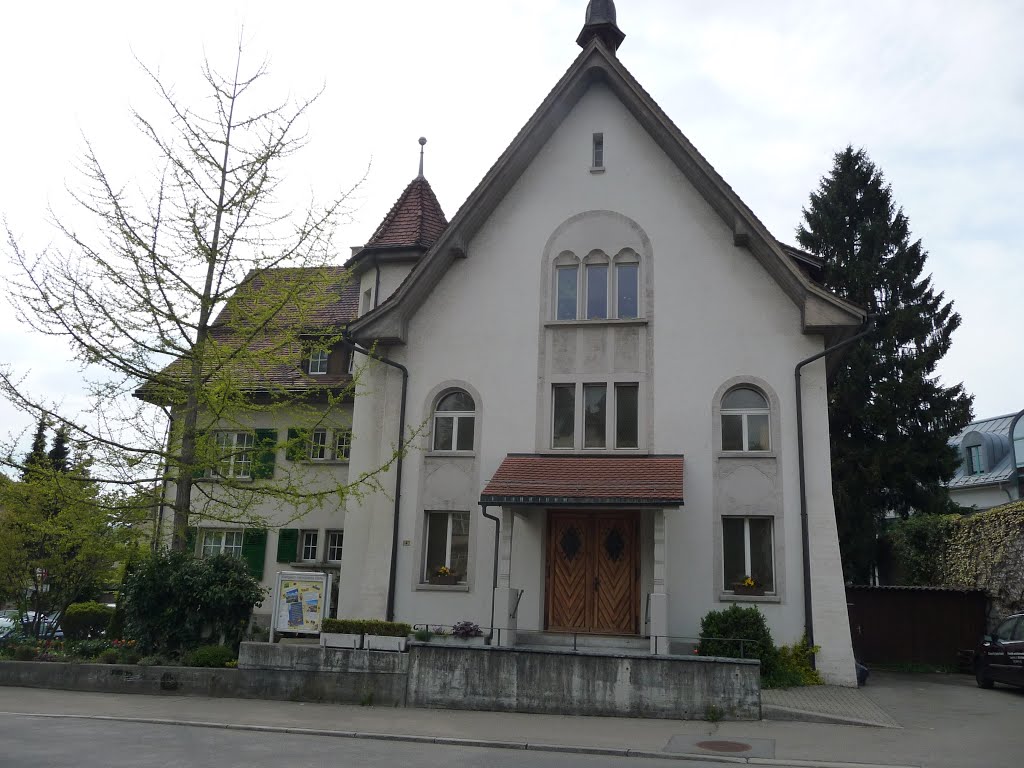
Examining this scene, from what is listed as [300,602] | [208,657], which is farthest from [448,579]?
[208,657]

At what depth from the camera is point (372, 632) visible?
49.6 ft

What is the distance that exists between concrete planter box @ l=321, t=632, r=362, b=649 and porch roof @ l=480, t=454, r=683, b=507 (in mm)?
3494

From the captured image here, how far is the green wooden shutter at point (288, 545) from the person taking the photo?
25391mm

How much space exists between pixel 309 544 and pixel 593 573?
10503 millimetres

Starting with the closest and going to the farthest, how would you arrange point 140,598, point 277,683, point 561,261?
point 277,683 < point 140,598 < point 561,261

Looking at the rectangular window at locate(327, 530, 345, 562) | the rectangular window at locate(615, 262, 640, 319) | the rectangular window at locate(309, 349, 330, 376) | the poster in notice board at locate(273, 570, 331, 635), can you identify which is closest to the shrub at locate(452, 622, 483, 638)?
the poster in notice board at locate(273, 570, 331, 635)

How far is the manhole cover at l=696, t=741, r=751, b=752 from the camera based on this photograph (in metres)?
10.8

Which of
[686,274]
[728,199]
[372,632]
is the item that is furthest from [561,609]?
[728,199]

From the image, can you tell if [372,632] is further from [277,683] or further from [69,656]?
[69,656]

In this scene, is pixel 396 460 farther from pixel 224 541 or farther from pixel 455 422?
pixel 224 541

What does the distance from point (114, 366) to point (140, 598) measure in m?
4.19

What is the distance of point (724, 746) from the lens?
11.0 m

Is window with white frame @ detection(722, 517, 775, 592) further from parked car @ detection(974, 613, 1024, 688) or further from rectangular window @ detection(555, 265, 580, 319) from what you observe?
rectangular window @ detection(555, 265, 580, 319)

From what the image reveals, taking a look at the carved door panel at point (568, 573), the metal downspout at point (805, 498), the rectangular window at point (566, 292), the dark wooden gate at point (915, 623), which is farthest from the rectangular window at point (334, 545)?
the dark wooden gate at point (915, 623)
